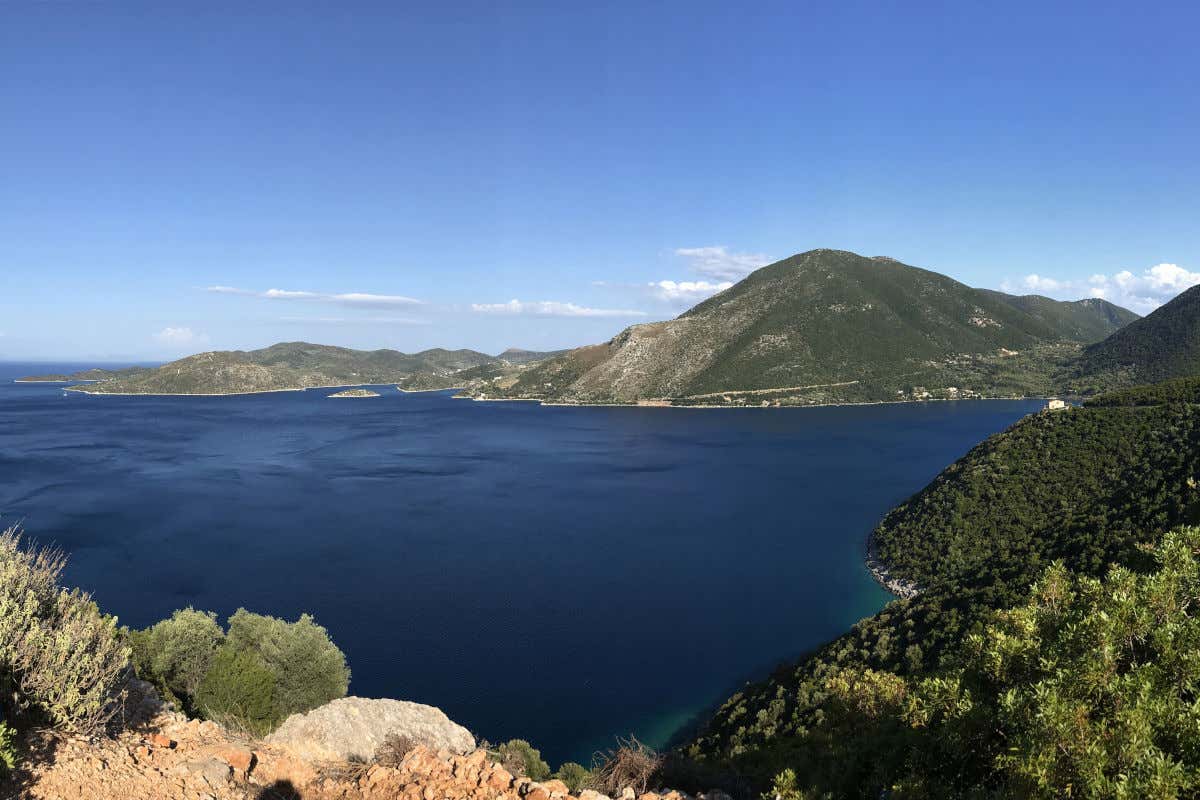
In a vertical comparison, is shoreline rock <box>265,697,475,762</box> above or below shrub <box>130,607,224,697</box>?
above

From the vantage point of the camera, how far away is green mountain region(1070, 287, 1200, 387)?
164m

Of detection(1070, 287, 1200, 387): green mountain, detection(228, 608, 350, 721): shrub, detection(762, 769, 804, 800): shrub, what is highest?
detection(1070, 287, 1200, 387): green mountain

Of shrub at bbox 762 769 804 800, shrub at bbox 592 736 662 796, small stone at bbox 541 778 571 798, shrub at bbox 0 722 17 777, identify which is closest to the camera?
shrub at bbox 0 722 17 777

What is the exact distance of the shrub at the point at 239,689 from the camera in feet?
79.3

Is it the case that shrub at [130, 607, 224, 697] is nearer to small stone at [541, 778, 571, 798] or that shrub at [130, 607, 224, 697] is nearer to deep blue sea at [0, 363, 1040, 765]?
deep blue sea at [0, 363, 1040, 765]

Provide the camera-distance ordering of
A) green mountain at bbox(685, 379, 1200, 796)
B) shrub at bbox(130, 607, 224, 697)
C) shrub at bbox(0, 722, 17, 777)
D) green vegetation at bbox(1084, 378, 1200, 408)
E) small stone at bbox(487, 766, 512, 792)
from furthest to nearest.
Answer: green vegetation at bbox(1084, 378, 1200, 408)
shrub at bbox(130, 607, 224, 697)
green mountain at bbox(685, 379, 1200, 796)
small stone at bbox(487, 766, 512, 792)
shrub at bbox(0, 722, 17, 777)

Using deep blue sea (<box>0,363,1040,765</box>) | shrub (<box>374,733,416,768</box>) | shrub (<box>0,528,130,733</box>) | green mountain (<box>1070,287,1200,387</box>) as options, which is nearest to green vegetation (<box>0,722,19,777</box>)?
shrub (<box>0,528,130,733</box>)

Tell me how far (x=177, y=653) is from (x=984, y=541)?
6269cm

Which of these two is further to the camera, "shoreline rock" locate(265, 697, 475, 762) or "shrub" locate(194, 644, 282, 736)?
"shrub" locate(194, 644, 282, 736)

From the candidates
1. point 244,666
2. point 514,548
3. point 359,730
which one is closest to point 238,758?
point 359,730

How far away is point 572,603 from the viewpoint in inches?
2196

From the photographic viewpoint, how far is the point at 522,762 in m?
17.5

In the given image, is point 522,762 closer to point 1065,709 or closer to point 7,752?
point 7,752

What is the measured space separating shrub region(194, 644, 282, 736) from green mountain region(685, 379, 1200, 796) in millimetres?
19170
